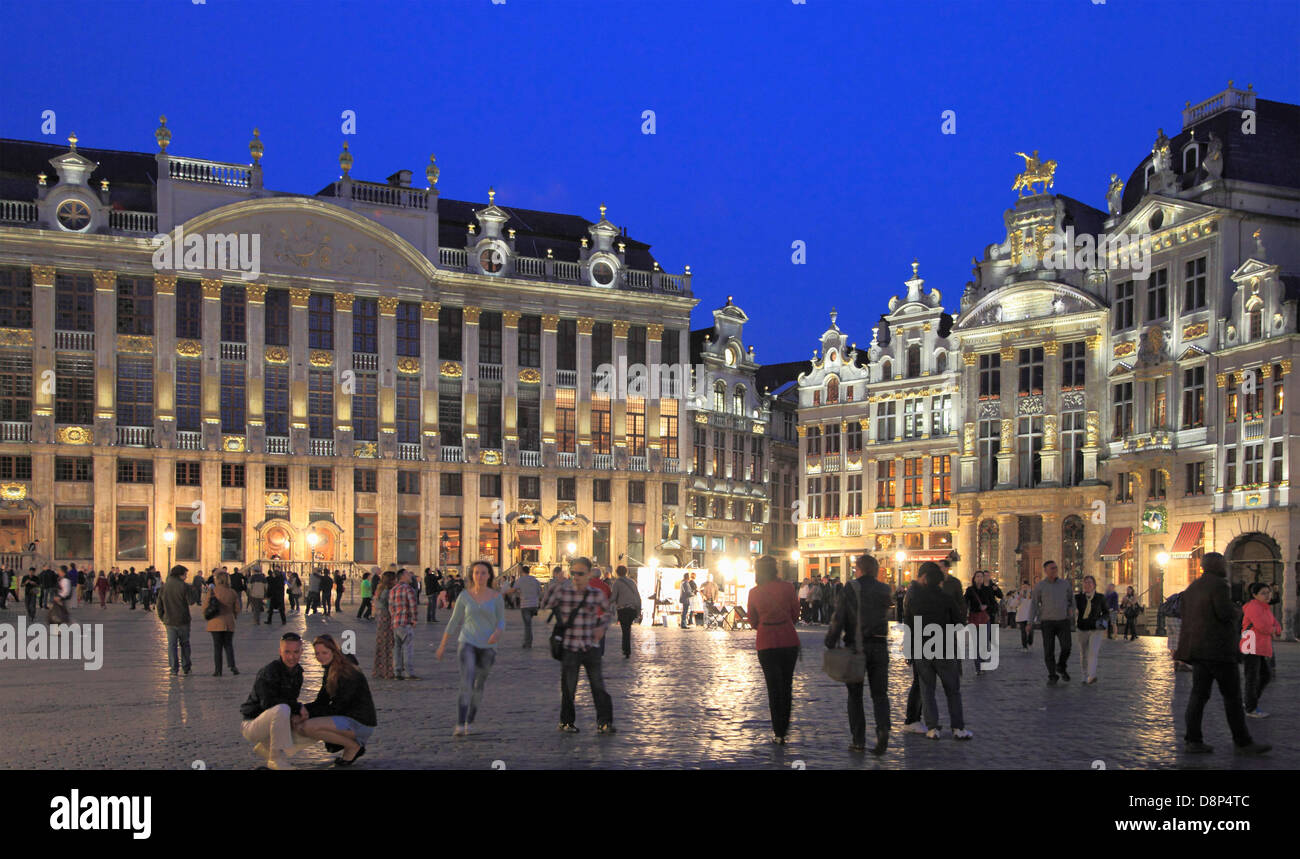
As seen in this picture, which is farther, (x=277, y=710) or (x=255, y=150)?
(x=255, y=150)

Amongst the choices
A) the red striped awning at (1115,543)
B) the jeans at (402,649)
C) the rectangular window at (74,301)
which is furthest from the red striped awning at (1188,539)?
the rectangular window at (74,301)

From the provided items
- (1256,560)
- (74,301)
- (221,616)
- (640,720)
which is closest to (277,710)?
(640,720)

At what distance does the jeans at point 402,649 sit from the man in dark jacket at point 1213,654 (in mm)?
11090

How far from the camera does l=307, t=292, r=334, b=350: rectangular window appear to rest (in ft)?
200

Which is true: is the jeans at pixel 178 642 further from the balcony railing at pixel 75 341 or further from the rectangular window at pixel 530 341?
the rectangular window at pixel 530 341

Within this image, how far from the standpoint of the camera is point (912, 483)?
206 ft

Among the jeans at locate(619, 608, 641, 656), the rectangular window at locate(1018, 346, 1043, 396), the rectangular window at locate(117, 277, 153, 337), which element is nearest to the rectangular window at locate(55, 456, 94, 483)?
the rectangular window at locate(117, 277, 153, 337)

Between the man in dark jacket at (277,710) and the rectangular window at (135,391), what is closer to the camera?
the man in dark jacket at (277,710)

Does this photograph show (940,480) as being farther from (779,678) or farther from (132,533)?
(779,678)

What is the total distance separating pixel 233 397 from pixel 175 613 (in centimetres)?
4028

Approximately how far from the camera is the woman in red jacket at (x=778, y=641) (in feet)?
42.8

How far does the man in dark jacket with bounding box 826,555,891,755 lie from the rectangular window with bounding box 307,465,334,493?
1962 inches

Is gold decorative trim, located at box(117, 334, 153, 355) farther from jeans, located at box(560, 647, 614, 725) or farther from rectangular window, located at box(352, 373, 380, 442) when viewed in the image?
jeans, located at box(560, 647, 614, 725)
